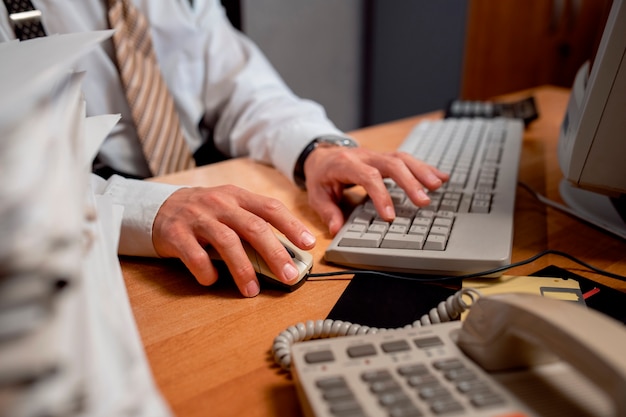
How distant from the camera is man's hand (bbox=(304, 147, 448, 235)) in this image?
2.16 ft

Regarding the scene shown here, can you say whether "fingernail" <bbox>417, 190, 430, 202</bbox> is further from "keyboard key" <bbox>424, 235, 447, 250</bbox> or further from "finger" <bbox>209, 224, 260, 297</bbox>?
"finger" <bbox>209, 224, 260, 297</bbox>

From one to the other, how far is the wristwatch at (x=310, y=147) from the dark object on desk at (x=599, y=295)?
365 mm

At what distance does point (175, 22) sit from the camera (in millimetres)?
1099

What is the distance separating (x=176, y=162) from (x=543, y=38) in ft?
6.43

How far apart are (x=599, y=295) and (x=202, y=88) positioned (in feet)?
3.00

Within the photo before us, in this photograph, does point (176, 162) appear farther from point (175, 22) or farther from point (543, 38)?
point (543, 38)

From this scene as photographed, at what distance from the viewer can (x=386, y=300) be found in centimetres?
53

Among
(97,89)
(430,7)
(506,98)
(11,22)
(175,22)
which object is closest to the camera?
(11,22)

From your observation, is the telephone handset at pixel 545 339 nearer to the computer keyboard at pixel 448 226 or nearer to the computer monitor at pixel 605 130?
the computer keyboard at pixel 448 226

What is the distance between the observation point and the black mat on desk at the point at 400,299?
1.65ft

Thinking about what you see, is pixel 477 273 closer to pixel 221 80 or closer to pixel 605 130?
pixel 605 130

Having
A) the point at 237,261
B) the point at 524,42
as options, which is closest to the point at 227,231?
the point at 237,261

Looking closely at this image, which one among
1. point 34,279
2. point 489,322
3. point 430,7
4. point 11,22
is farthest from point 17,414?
point 430,7

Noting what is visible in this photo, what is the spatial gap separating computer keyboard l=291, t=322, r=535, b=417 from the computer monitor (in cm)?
35
